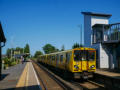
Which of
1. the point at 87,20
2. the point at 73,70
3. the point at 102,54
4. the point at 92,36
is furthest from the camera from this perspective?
the point at 87,20

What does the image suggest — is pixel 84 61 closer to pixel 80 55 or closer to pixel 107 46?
pixel 80 55

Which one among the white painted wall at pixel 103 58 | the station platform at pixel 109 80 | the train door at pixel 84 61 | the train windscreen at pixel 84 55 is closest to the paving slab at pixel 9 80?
the train windscreen at pixel 84 55

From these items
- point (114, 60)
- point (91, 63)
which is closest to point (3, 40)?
point (91, 63)

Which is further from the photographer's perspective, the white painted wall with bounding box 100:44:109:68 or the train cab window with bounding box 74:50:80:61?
the white painted wall with bounding box 100:44:109:68

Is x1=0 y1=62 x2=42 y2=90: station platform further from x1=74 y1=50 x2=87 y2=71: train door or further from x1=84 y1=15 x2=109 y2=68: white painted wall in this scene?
x1=84 y1=15 x2=109 y2=68: white painted wall

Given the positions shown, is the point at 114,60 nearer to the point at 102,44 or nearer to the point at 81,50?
the point at 102,44

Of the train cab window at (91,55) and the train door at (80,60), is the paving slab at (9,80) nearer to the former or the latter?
the train door at (80,60)

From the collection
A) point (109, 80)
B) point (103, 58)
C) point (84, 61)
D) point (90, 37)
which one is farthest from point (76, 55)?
point (90, 37)

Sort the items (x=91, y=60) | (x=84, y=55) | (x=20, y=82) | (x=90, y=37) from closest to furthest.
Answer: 1. (x=20, y=82)
2. (x=84, y=55)
3. (x=91, y=60)
4. (x=90, y=37)

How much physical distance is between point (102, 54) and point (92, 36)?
184 inches

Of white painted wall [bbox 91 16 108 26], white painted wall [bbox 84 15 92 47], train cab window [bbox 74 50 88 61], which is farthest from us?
white painted wall [bbox 91 16 108 26]

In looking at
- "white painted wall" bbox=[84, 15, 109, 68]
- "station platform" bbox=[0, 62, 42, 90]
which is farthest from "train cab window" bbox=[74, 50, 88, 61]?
"white painted wall" bbox=[84, 15, 109, 68]

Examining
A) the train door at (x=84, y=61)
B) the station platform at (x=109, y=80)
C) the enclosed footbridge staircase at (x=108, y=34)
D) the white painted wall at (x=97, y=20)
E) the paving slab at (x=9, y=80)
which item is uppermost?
the white painted wall at (x=97, y=20)

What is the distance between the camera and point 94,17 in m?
22.6
